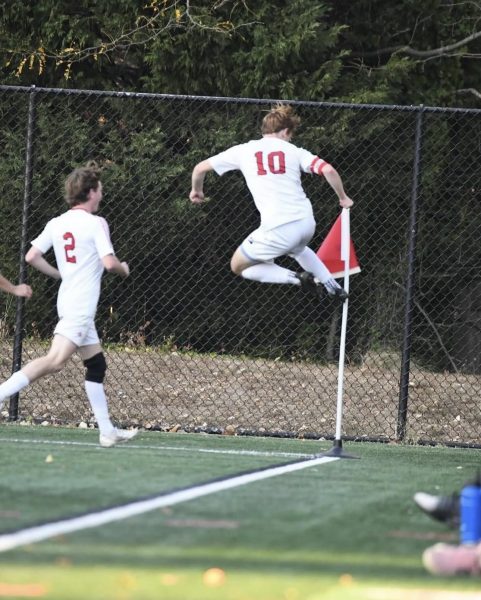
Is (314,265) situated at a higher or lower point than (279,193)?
lower

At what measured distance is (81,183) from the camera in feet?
30.1

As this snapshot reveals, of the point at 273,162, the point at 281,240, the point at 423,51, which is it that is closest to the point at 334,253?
the point at 281,240

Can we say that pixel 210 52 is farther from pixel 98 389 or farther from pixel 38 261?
pixel 98 389

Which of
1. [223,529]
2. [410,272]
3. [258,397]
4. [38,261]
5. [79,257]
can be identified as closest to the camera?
[223,529]

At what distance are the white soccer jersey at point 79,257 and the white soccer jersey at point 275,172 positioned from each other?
4.89 ft

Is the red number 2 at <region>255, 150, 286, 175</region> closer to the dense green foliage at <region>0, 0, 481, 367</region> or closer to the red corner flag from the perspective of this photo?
the red corner flag

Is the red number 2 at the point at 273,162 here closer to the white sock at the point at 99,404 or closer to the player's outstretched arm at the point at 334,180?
the player's outstretched arm at the point at 334,180

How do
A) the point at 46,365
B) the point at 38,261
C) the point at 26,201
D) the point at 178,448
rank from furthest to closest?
the point at 26,201 → the point at 178,448 → the point at 38,261 → the point at 46,365

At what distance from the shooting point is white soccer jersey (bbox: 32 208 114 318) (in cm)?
914

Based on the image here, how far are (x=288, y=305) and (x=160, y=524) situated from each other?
10087mm

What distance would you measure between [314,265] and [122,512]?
4650 millimetres

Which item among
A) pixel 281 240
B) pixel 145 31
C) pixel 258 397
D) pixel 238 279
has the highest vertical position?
pixel 145 31

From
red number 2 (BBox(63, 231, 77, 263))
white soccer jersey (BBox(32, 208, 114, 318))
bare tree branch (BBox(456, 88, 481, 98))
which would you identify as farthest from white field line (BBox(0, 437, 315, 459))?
bare tree branch (BBox(456, 88, 481, 98))

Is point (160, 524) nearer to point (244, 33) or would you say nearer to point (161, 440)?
point (161, 440)
